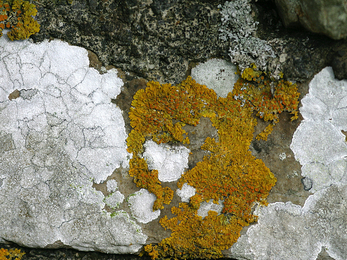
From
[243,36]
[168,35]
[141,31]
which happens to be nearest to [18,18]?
[141,31]

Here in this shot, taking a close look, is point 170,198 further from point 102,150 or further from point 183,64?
point 183,64

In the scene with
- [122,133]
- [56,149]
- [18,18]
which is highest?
[18,18]

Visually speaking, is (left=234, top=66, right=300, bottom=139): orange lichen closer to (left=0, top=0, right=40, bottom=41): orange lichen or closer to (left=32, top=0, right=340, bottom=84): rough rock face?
Result: (left=32, top=0, right=340, bottom=84): rough rock face

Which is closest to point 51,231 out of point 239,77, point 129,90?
point 129,90

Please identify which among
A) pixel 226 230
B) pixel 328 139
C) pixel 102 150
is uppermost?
pixel 328 139

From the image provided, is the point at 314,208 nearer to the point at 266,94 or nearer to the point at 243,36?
the point at 266,94

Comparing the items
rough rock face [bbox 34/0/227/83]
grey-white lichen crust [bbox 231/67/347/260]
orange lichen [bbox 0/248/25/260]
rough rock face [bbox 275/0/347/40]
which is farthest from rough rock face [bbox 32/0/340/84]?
orange lichen [bbox 0/248/25/260]
